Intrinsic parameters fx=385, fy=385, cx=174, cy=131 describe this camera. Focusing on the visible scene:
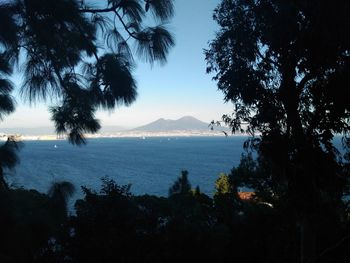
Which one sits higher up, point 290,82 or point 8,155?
point 290,82

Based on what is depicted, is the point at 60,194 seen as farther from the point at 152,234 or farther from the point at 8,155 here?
the point at 152,234

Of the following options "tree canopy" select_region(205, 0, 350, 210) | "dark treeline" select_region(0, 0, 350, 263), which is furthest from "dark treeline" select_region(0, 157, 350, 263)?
"tree canopy" select_region(205, 0, 350, 210)

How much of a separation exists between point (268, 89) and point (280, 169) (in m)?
1.34

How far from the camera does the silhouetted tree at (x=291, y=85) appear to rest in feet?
17.7

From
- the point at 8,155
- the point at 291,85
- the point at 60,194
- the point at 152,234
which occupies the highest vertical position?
the point at 291,85

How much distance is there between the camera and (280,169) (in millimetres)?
6332

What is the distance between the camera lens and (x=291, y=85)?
637cm

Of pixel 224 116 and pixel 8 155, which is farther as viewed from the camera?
pixel 224 116

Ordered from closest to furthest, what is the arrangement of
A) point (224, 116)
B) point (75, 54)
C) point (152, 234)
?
point (75, 54) < point (224, 116) < point (152, 234)

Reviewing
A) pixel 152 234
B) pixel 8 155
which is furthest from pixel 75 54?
pixel 152 234

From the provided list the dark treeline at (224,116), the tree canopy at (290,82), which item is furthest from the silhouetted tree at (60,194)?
the tree canopy at (290,82)

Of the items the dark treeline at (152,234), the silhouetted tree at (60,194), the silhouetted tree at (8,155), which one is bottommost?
the dark treeline at (152,234)

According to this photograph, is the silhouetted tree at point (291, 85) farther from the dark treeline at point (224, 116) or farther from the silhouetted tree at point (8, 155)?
the silhouetted tree at point (8, 155)

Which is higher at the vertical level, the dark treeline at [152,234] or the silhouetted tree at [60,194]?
the silhouetted tree at [60,194]
